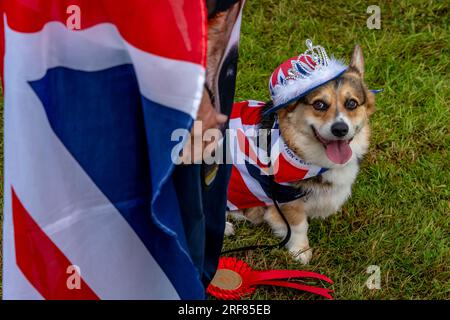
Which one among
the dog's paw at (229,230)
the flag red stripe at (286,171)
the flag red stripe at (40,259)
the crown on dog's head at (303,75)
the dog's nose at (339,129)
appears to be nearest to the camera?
the flag red stripe at (40,259)

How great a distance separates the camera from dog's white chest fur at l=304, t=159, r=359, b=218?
251 cm

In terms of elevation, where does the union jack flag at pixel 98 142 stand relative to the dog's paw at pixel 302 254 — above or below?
above

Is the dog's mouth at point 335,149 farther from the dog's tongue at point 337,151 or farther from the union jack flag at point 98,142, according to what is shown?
the union jack flag at point 98,142

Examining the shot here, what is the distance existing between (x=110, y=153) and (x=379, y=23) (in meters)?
3.01

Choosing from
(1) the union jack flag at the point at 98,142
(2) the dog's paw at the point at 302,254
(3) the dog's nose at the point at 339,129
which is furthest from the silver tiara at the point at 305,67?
(1) the union jack flag at the point at 98,142

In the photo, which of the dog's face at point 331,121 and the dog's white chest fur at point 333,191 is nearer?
the dog's face at point 331,121

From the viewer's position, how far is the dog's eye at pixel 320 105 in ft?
7.68

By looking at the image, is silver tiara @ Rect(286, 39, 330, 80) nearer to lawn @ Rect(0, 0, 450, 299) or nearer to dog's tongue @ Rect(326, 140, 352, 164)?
dog's tongue @ Rect(326, 140, 352, 164)

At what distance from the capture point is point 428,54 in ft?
12.1

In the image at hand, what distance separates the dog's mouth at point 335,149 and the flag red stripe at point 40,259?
1.33m
